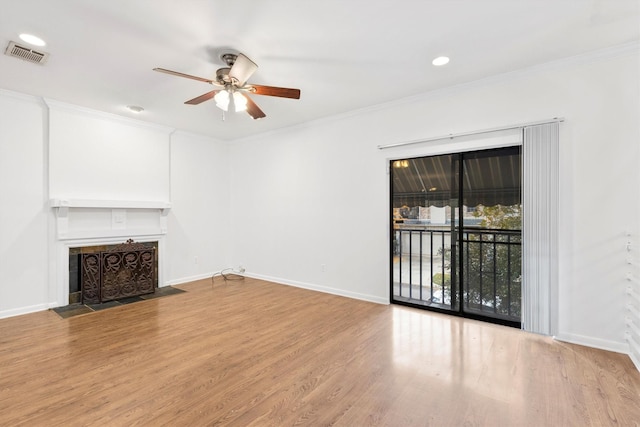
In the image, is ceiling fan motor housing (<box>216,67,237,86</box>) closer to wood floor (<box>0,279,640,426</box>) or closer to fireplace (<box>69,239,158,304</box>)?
wood floor (<box>0,279,640,426</box>)

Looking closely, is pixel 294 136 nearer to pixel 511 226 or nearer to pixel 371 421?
pixel 511 226

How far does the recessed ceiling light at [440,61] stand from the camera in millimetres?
2934

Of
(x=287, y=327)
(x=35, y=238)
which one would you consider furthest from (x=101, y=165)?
(x=287, y=327)

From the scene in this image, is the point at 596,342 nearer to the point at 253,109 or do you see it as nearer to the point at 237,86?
the point at 253,109

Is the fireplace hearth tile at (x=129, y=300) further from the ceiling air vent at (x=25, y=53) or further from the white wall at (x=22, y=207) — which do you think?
the ceiling air vent at (x=25, y=53)

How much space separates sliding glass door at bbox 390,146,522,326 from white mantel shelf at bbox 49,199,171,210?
12.3 ft

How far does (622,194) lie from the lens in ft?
8.99

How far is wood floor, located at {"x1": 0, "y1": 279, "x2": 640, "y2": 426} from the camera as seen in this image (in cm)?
191

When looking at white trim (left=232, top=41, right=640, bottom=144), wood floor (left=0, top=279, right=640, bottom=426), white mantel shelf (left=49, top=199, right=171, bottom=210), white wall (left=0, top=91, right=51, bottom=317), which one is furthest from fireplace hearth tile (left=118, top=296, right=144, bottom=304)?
white trim (left=232, top=41, right=640, bottom=144)

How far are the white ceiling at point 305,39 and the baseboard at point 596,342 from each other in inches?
106

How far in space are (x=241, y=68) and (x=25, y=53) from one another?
2009mm

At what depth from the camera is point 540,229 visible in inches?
120

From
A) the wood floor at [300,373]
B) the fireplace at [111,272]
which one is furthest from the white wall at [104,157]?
the wood floor at [300,373]

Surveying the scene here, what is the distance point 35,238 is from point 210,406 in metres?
3.66
